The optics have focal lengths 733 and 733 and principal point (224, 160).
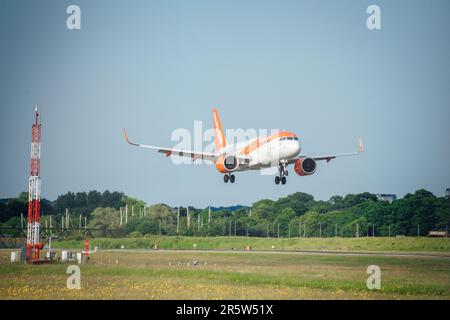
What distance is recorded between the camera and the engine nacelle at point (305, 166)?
82125 mm

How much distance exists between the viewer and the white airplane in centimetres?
7350

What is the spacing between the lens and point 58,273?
56.0 m

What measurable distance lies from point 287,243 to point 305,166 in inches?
952

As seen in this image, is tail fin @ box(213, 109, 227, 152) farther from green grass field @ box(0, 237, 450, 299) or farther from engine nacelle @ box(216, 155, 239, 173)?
green grass field @ box(0, 237, 450, 299)

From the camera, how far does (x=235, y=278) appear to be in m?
52.6

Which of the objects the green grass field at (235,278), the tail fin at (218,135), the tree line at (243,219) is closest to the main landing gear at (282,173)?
the green grass field at (235,278)

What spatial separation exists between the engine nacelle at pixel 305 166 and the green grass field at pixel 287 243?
1456 centimetres

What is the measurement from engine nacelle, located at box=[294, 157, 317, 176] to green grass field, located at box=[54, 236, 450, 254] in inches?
573

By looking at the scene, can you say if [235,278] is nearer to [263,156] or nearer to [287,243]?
[263,156]

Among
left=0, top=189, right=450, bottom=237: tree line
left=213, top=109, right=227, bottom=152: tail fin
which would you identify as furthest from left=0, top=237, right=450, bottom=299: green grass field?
left=0, top=189, right=450, bottom=237: tree line

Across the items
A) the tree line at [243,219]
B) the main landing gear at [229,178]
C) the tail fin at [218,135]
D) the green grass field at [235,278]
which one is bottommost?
the green grass field at [235,278]

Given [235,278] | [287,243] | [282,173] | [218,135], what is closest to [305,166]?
[282,173]

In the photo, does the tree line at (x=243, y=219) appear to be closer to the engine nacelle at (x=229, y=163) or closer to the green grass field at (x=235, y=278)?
the engine nacelle at (x=229, y=163)

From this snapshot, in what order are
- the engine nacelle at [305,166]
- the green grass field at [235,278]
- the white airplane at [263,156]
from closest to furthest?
the green grass field at [235,278], the white airplane at [263,156], the engine nacelle at [305,166]
